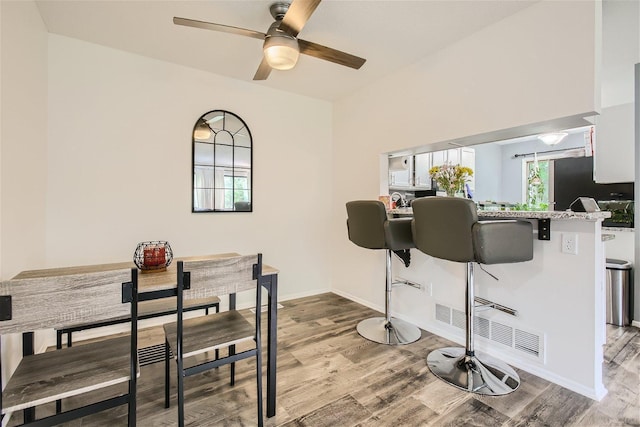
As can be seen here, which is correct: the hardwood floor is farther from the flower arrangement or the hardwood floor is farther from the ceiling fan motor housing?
the ceiling fan motor housing

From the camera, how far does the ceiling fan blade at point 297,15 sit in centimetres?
169

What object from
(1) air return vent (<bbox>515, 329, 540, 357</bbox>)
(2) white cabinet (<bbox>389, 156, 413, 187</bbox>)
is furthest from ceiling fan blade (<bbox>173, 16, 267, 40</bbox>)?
(1) air return vent (<bbox>515, 329, 540, 357</bbox>)

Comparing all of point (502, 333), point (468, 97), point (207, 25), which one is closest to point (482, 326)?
point (502, 333)

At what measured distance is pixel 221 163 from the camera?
323 cm

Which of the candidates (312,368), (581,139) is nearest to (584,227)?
(312,368)

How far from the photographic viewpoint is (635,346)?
8.31 ft

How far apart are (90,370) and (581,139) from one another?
754 cm

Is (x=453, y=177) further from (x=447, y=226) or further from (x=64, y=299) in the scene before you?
(x=64, y=299)

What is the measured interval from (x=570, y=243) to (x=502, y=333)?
0.84 metres

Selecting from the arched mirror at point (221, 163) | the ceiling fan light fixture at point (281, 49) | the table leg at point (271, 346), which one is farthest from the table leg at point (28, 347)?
the ceiling fan light fixture at point (281, 49)

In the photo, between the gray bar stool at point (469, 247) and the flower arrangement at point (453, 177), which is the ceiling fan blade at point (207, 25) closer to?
the gray bar stool at point (469, 247)

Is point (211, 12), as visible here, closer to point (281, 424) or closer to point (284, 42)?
point (284, 42)

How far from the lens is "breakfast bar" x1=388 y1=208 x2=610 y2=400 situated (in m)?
1.88

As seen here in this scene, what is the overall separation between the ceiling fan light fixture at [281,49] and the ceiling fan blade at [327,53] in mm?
93
